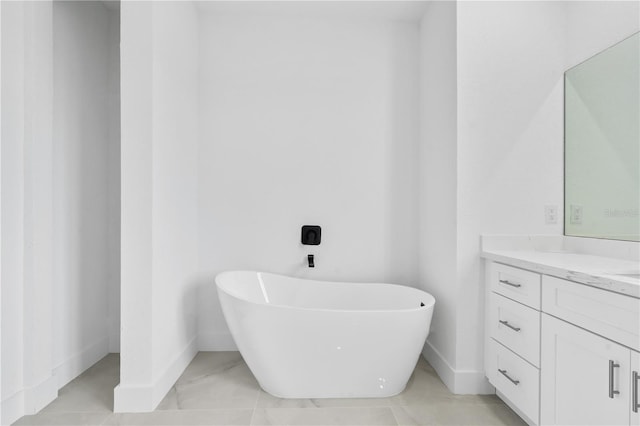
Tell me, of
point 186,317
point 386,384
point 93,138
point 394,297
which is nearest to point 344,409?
point 386,384

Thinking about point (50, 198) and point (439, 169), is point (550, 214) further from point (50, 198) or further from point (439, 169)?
point (50, 198)

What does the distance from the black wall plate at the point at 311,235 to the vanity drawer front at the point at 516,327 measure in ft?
3.86

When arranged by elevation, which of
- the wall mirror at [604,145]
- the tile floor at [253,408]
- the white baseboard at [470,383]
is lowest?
the tile floor at [253,408]

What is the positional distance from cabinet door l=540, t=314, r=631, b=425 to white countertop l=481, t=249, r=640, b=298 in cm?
19

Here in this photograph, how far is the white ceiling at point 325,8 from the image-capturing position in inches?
100

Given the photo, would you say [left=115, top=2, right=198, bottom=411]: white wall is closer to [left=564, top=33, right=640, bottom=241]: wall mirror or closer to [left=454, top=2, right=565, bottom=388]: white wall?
[left=454, top=2, right=565, bottom=388]: white wall

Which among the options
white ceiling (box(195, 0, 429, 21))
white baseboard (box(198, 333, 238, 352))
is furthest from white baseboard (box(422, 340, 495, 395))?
white ceiling (box(195, 0, 429, 21))

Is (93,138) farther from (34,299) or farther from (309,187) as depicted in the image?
(309,187)

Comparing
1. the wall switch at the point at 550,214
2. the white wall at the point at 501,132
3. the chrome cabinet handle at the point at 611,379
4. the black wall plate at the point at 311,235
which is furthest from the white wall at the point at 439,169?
the chrome cabinet handle at the point at 611,379

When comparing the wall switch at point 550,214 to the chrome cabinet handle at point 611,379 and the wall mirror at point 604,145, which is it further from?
the chrome cabinet handle at point 611,379

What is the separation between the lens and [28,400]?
5.91 ft

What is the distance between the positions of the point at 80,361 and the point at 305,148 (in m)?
1.98

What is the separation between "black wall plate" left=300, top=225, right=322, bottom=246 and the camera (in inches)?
105

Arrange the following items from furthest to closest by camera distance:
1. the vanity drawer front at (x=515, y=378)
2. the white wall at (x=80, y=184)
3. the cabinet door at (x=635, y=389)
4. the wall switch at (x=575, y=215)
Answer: the white wall at (x=80, y=184), the wall switch at (x=575, y=215), the vanity drawer front at (x=515, y=378), the cabinet door at (x=635, y=389)
